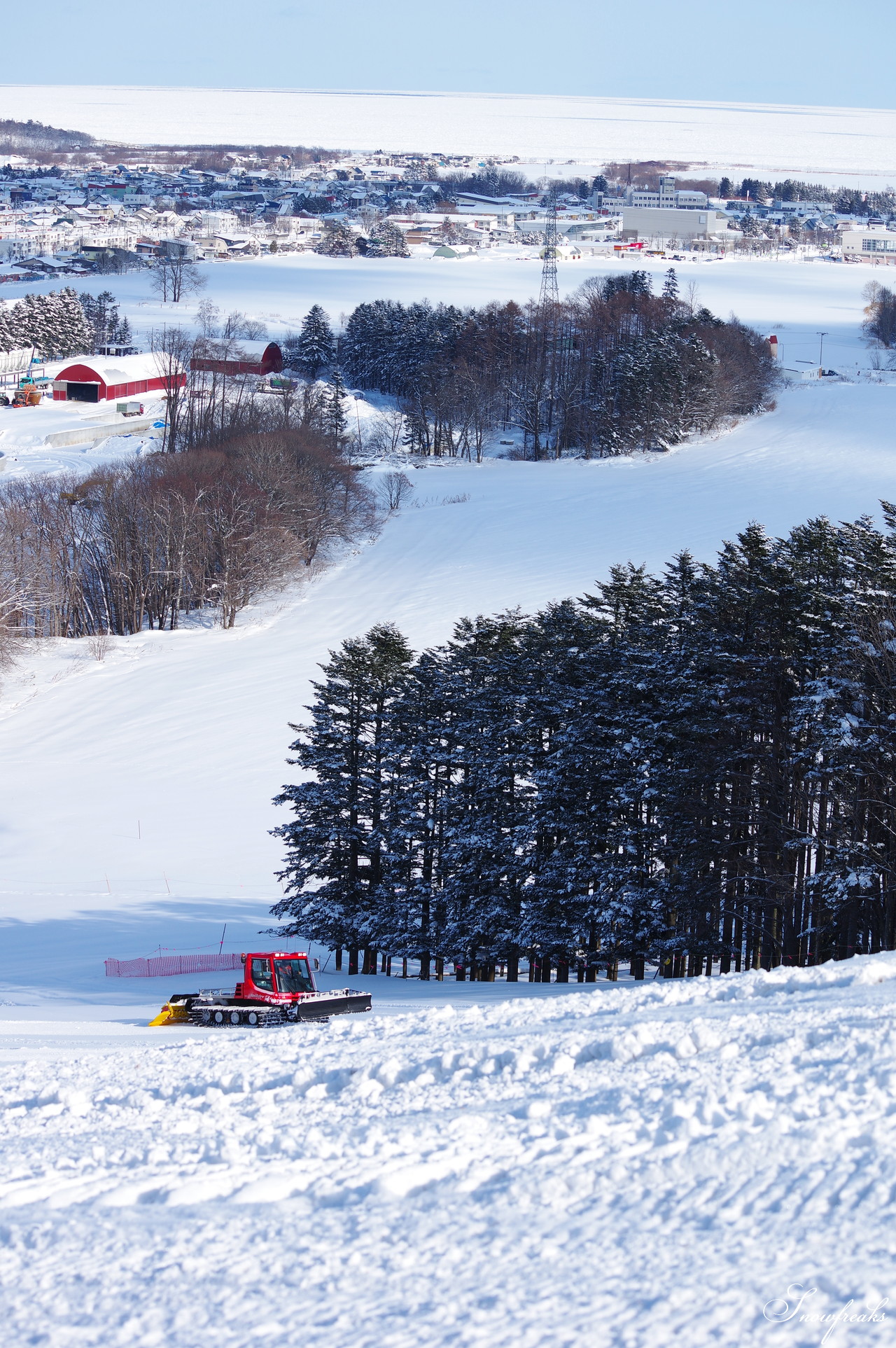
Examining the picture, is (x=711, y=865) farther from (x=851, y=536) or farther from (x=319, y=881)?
(x=319, y=881)

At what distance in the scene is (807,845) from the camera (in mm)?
17547

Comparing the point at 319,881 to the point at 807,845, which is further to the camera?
the point at 319,881

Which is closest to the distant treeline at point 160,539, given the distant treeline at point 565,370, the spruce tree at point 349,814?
the spruce tree at point 349,814

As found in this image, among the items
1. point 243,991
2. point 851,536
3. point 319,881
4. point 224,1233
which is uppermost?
point 851,536

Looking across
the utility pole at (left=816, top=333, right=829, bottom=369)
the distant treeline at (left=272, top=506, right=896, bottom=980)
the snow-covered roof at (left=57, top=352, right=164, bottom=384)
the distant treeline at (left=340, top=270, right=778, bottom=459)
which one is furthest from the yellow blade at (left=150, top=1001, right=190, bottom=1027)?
the utility pole at (left=816, top=333, right=829, bottom=369)

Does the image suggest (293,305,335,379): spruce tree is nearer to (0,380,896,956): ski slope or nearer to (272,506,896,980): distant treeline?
(0,380,896,956): ski slope

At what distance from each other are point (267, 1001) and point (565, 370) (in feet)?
273

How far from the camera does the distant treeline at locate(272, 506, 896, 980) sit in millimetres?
17672

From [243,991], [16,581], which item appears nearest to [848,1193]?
[243,991]

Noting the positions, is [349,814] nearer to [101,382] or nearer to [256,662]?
[256,662]

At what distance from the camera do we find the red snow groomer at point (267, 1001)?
14.6 m

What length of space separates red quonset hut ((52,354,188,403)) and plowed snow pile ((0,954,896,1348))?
84.6 meters

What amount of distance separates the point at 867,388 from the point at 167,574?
5637 centimetres

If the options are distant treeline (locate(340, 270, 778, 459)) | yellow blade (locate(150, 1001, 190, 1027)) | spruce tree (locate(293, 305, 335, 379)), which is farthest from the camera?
spruce tree (locate(293, 305, 335, 379))
